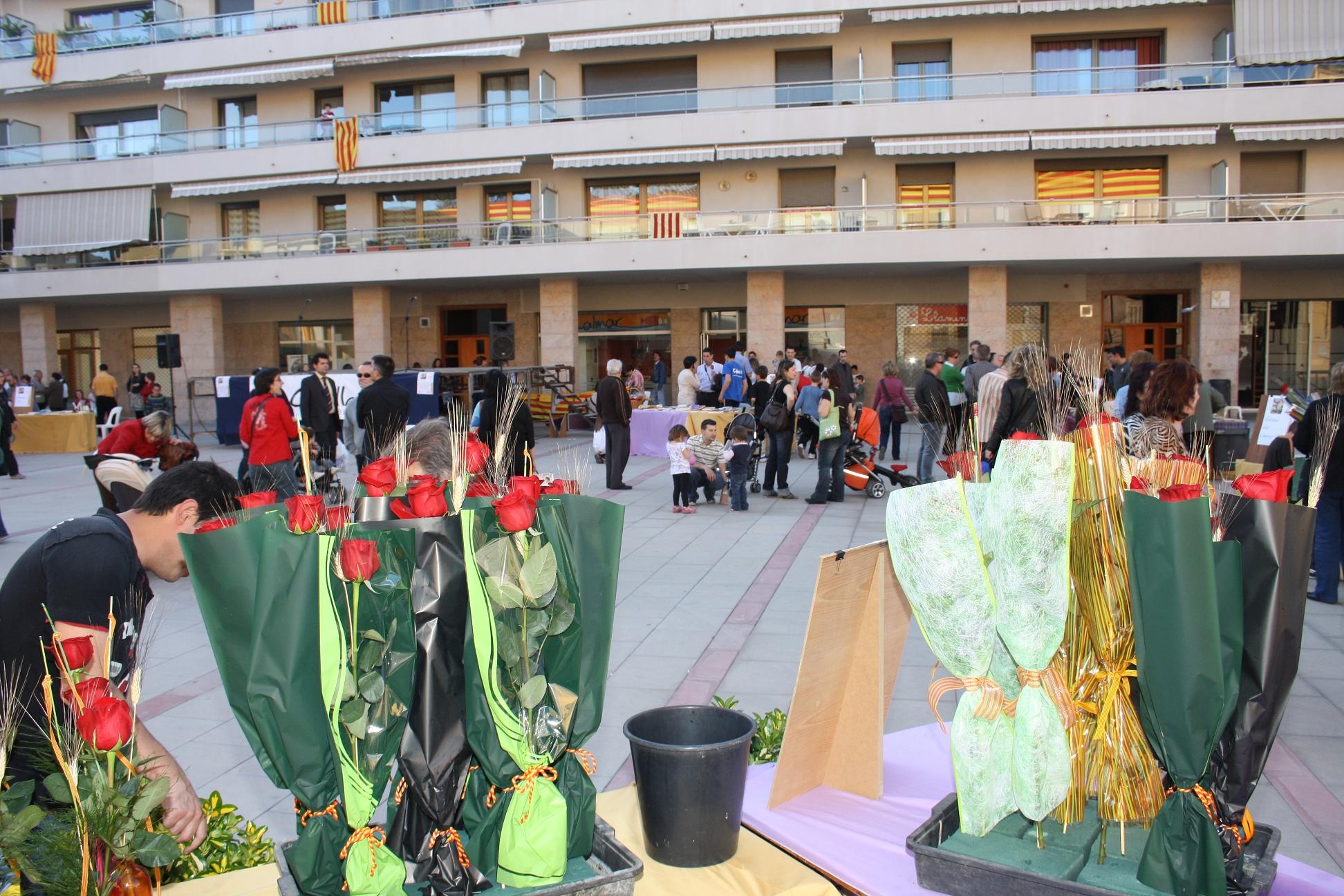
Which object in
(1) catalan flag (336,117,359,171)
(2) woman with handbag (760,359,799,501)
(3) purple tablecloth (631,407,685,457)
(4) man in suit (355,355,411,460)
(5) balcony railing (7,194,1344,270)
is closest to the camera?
(4) man in suit (355,355,411,460)

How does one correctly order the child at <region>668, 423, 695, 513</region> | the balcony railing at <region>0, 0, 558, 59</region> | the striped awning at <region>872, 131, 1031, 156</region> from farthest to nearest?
the balcony railing at <region>0, 0, 558, 59</region>
the striped awning at <region>872, 131, 1031, 156</region>
the child at <region>668, 423, 695, 513</region>

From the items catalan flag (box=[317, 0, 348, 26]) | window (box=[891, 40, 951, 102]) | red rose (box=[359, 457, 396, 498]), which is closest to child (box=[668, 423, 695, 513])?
red rose (box=[359, 457, 396, 498])

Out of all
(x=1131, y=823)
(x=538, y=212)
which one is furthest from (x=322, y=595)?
(x=538, y=212)

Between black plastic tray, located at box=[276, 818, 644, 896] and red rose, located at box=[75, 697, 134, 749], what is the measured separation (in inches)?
26.7

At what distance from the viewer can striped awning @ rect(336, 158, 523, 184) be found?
88.9ft

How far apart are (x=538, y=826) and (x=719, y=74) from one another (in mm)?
26473

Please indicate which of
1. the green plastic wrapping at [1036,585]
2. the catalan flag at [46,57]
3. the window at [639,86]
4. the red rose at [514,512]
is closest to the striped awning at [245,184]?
the catalan flag at [46,57]

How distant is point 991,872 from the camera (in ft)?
9.41

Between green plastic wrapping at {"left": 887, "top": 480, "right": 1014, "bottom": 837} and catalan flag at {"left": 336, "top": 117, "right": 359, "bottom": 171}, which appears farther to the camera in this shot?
catalan flag at {"left": 336, "top": 117, "right": 359, "bottom": 171}

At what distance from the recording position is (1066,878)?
282 centimetres

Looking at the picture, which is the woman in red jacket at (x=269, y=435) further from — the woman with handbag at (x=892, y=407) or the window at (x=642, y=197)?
the window at (x=642, y=197)

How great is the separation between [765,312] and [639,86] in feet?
24.5

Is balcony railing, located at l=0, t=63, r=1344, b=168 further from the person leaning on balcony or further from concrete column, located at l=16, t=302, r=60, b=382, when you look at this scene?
the person leaning on balcony

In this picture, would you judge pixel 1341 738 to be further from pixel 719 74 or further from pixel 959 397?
pixel 719 74
